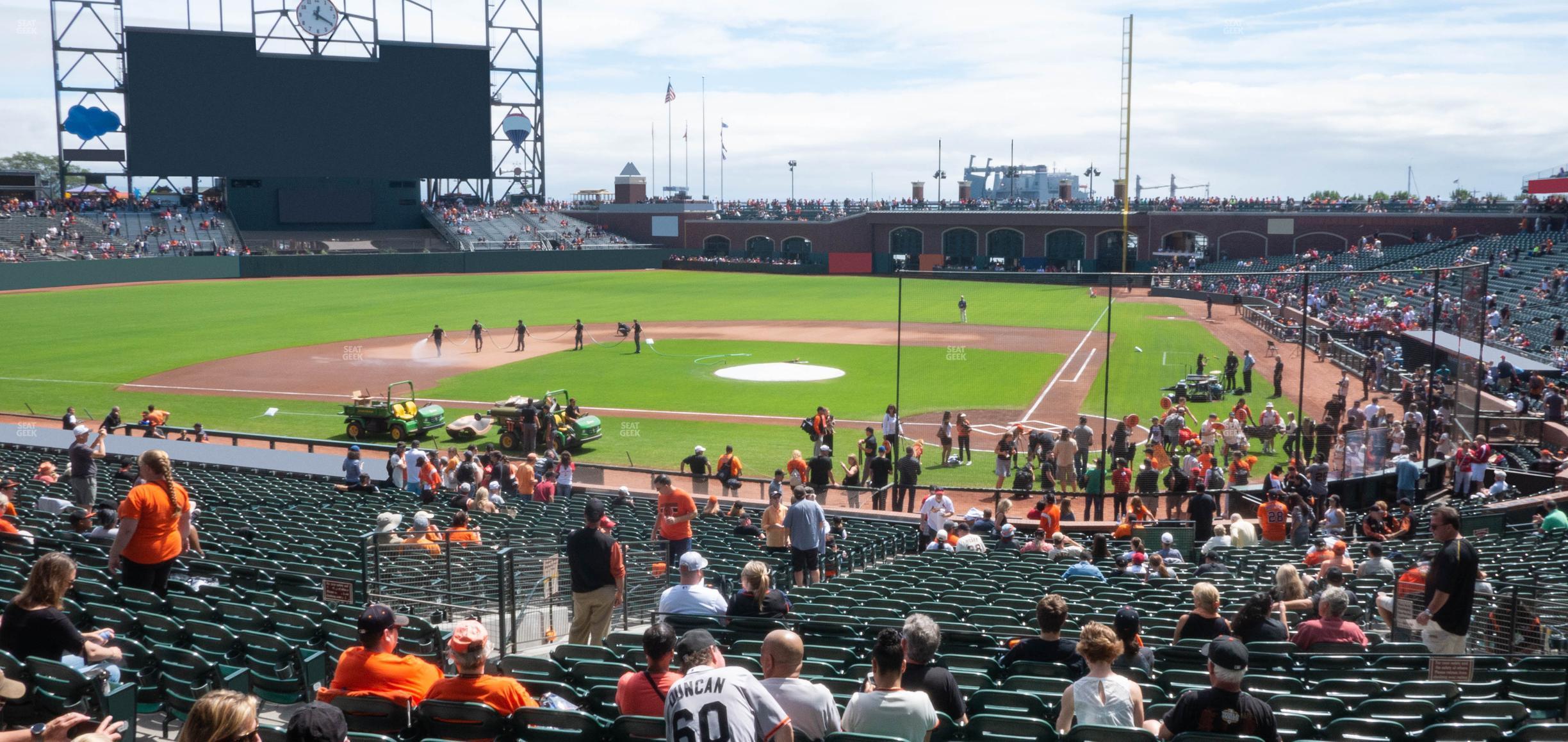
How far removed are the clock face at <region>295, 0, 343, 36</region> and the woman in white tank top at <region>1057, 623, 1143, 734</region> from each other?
298 feet

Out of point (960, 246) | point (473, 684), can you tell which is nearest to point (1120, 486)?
point (473, 684)

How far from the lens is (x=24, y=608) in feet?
23.0

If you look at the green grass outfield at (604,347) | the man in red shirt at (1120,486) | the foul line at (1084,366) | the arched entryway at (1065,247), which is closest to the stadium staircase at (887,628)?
the man in red shirt at (1120,486)

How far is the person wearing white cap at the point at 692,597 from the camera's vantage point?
909 cm

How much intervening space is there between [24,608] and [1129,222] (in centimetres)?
8352

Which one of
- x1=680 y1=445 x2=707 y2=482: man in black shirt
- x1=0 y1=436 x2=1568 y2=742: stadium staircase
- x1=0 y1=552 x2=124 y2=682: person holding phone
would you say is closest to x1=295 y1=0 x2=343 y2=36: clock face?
x1=680 y1=445 x2=707 y2=482: man in black shirt

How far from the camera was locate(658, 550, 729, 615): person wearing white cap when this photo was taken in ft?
29.8

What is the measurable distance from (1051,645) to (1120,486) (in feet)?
49.4

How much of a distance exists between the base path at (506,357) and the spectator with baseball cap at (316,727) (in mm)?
26495

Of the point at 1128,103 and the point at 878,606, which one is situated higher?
the point at 1128,103

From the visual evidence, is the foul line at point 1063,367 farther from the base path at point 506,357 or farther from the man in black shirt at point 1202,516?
the man in black shirt at point 1202,516

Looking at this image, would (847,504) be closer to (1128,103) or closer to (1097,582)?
(1097,582)

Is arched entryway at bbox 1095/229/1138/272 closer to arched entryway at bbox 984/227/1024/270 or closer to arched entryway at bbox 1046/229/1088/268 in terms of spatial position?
arched entryway at bbox 1046/229/1088/268

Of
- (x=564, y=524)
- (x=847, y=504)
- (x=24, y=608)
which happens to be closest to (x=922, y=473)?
(x=847, y=504)
